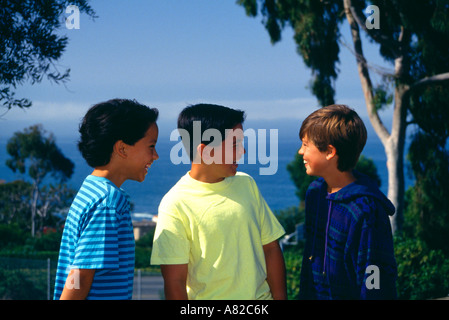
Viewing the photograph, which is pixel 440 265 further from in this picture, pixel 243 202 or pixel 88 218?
pixel 88 218

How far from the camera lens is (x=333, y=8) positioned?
1315cm

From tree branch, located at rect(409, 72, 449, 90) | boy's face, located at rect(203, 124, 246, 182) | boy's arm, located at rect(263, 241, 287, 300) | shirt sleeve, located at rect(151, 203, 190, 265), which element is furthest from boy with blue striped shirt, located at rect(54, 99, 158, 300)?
tree branch, located at rect(409, 72, 449, 90)

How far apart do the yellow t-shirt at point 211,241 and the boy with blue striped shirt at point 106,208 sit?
0.20 meters

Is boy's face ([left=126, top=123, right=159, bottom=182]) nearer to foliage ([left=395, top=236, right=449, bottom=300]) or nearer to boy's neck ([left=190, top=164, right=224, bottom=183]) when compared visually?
boy's neck ([left=190, top=164, right=224, bottom=183])

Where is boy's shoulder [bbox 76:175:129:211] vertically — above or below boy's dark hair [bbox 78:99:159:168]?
below

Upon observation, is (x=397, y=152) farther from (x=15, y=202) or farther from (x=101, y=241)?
(x=15, y=202)

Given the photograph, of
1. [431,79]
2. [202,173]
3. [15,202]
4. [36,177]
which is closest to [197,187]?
[202,173]

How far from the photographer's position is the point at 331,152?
2.75 m

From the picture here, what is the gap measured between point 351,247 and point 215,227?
24.9 inches

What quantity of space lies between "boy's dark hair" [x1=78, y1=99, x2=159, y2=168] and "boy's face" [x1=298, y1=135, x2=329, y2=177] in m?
0.83

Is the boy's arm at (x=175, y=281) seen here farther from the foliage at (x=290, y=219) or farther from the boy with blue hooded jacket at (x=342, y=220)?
the foliage at (x=290, y=219)

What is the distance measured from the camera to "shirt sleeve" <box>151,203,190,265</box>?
2.47 meters

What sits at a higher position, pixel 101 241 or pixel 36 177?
pixel 36 177

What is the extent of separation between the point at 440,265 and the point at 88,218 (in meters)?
8.99
